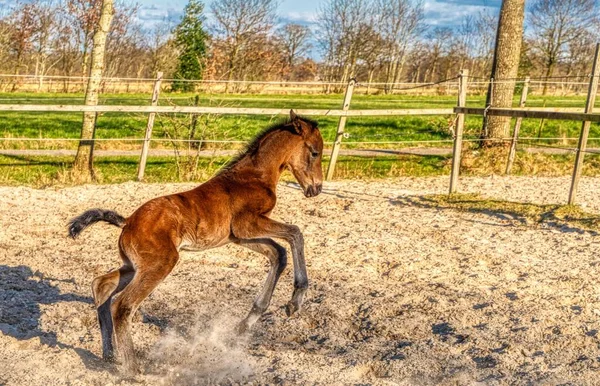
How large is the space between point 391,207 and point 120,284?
19.4 feet

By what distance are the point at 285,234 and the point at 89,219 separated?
4.65 feet

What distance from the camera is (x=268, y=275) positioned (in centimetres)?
566

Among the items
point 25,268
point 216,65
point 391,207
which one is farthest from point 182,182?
point 216,65

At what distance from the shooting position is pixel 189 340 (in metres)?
5.62

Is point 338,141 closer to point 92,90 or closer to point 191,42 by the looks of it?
point 92,90

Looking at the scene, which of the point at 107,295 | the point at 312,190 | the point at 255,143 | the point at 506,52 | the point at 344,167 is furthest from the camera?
the point at 506,52

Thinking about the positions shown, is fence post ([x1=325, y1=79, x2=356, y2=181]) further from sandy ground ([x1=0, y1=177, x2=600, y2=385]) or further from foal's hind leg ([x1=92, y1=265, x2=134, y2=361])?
foal's hind leg ([x1=92, y1=265, x2=134, y2=361])

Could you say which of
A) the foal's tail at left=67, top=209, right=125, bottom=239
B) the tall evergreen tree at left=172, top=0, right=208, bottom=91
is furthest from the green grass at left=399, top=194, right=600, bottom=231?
the tall evergreen tree at left=172, top=0, right=208, bottom=91

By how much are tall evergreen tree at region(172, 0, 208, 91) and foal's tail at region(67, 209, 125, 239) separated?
130 feet

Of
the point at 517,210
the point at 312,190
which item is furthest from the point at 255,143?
the point at 517,210

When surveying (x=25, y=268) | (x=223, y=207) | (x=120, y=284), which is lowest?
(x=25, y=268)

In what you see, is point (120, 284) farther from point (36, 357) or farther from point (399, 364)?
point (399, 364)

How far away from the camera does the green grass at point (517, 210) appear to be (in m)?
9.53

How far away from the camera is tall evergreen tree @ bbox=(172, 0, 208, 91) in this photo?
44.2 m
